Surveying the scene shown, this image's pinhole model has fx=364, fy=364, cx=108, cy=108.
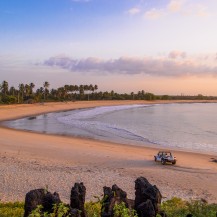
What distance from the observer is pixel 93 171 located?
2170 centimetres

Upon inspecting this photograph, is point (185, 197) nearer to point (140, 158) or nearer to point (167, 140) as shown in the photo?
point (140, 158)

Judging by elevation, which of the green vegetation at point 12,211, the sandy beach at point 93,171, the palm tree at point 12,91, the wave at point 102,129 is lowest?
the wave at point 102,129

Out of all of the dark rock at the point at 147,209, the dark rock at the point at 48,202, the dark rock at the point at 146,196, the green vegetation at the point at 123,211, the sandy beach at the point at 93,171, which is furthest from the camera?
the sandy beach at the point at 93,171

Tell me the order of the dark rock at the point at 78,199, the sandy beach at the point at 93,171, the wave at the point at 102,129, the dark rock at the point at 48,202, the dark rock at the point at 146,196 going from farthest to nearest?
the wave at the point at 102,129 < the sandy beach at the point at 93,171 < the dark rock at the point at 78,199 < the dark rock at the point at 146,196 < the dark rock at the point at 48,202

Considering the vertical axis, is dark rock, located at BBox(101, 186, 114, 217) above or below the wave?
above

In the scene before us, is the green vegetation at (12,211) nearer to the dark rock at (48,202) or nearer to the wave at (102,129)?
the dark rock at (48,202)

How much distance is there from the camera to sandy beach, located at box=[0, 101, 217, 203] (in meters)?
17.4

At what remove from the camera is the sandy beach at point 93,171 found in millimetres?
17359

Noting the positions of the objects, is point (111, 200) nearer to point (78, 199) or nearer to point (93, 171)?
point (78, 199)

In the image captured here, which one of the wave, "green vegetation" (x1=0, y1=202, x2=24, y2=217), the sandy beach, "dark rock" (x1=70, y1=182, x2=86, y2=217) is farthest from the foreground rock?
the wave

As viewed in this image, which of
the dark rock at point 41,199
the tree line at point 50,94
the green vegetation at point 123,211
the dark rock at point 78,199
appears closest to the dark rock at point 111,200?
Result: the green vegetation at point 123,211

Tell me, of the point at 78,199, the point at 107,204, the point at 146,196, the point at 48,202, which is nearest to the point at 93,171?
the point at 146,196

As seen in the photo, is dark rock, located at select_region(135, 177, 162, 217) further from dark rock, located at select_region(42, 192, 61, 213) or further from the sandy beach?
the sandy beach

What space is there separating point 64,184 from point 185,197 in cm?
582
